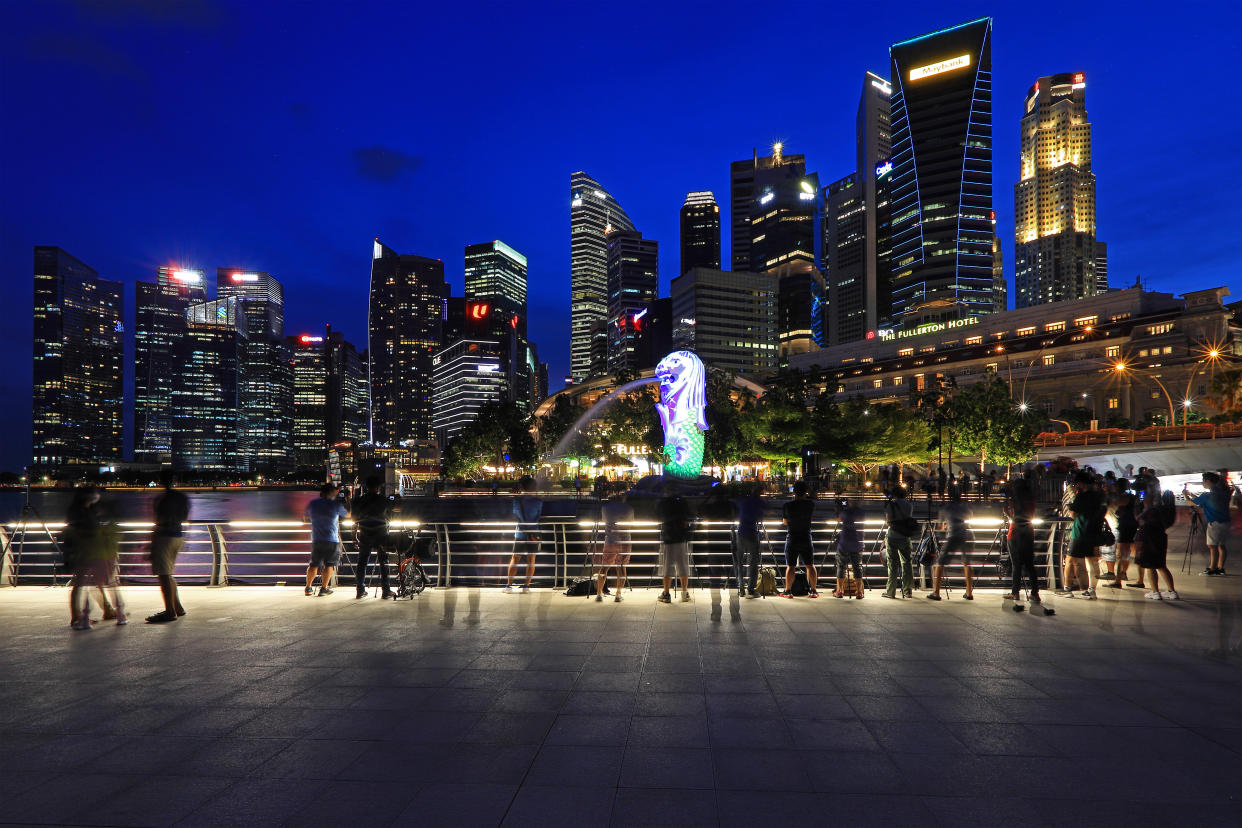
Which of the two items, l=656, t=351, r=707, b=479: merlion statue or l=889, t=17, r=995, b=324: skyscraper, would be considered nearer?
l=656, t=351, r=707, b=479: merlion statue

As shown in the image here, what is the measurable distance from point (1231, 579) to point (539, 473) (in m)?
90.4

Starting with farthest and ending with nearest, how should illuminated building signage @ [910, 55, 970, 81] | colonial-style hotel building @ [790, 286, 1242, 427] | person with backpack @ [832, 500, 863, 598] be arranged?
illuminated building signage @ [910, 55, 970, 81], colonial-style hotel building @ [790, 286, 1242, 427], person with backpack @ [832, 500, 863, 598]

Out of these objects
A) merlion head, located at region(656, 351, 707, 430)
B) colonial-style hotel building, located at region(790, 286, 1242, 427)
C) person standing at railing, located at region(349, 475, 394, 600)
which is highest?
colonial-style hotel building, located at region(790, 286, 1242, 427)

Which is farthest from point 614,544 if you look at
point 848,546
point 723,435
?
point 723,435

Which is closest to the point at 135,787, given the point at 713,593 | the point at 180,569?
the point at 713,593

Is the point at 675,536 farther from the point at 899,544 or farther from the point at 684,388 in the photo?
the point at 684,388

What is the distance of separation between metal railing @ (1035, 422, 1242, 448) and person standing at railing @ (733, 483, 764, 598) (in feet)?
181

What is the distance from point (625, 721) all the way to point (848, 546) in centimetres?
754

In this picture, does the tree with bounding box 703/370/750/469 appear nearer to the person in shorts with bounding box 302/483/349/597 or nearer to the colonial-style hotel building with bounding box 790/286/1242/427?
the colonial-style hotel building with bounding box 790/286/1242/427

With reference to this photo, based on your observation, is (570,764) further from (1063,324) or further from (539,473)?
(1063,324)

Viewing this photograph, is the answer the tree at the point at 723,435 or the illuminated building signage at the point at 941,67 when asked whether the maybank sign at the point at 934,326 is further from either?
the tree at the point at 723,435

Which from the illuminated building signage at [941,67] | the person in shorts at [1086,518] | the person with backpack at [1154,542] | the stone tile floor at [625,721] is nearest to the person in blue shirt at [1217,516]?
the person with backpack at [1154,542]

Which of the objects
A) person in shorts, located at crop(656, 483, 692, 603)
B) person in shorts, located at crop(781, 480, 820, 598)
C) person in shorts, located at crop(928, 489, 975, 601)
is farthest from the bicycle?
person in shorts, located at crop(928, 489, 975, 601)

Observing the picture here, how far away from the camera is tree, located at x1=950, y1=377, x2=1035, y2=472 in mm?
57188
